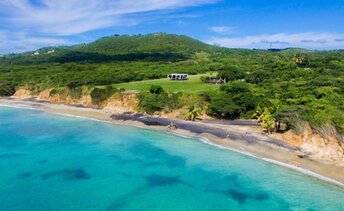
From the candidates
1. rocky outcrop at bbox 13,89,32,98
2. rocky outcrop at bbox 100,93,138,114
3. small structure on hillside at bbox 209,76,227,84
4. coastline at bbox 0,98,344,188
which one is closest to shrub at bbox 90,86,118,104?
rocky outcrop at bbox 100,93,138,114

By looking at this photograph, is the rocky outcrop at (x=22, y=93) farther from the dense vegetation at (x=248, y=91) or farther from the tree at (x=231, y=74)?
the tree at (x=231, y=74)

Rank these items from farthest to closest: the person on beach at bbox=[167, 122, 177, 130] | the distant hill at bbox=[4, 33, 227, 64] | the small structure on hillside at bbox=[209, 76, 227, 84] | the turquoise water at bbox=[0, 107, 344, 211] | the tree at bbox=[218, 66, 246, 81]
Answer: the distant hill at bbox=[4, 33, 227, 64]
the tree at bbox=[218, 66, 246, 81]
the small structure on hillside at bbox=[209, 76, 227, 84]
the person on beach at bbox=[167, 122, 177, 130]
the turquoise water at bbox=[0, 107, 344, 211]

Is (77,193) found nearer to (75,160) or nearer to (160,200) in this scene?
(160,200)

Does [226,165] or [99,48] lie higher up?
[99,48]

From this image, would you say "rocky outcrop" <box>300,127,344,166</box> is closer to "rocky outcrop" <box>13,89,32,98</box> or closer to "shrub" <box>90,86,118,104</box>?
"shrub" <box>90,86,118,104</box>

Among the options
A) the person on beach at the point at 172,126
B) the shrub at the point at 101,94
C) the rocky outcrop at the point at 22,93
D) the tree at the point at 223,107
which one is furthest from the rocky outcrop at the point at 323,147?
the rocky outcrop at the point at 22,93

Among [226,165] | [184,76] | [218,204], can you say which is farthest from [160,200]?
[184,76]

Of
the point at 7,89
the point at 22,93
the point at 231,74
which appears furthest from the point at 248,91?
the point at 7,89

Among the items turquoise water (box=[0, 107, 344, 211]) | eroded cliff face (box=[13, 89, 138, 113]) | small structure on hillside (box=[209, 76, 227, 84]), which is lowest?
turquoise water (box=[0, 107, 344, 211])
